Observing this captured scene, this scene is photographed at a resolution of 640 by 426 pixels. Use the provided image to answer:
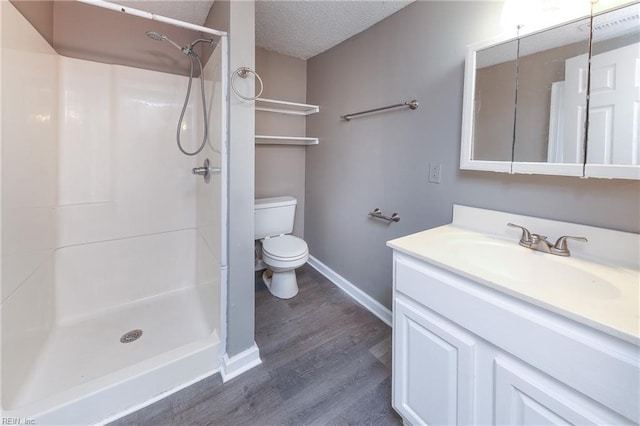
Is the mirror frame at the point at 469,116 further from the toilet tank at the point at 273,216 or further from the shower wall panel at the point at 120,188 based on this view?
the shower wall panel at the point at 120,188

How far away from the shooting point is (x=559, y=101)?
3.58ft

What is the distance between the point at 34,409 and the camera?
111cm

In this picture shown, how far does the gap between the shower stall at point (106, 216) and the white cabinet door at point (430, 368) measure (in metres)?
0.97

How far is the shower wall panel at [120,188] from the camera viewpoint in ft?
5.67

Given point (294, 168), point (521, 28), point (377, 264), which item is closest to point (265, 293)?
point (377, 264)

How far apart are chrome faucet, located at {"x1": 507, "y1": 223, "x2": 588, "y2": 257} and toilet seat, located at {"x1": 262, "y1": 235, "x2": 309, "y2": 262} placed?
144 cm

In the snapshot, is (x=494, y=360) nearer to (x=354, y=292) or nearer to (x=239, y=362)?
(x=239, y=362)

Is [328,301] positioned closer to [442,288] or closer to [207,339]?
[207,339]

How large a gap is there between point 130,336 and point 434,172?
215 centimetres

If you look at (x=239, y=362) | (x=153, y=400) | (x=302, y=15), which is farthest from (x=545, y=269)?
(x=302, y=15)

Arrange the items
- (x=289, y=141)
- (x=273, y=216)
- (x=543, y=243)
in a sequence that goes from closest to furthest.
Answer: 1. (x=543, y=243)
2. (x=273, y=216)
3. (x=289, y=141)

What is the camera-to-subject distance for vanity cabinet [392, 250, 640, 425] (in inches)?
24.3

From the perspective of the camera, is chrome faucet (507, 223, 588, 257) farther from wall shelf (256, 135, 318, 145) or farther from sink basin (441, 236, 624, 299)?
wall shelf (256, 135, 318, 145)

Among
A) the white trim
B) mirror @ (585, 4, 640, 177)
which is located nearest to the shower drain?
the white trim
